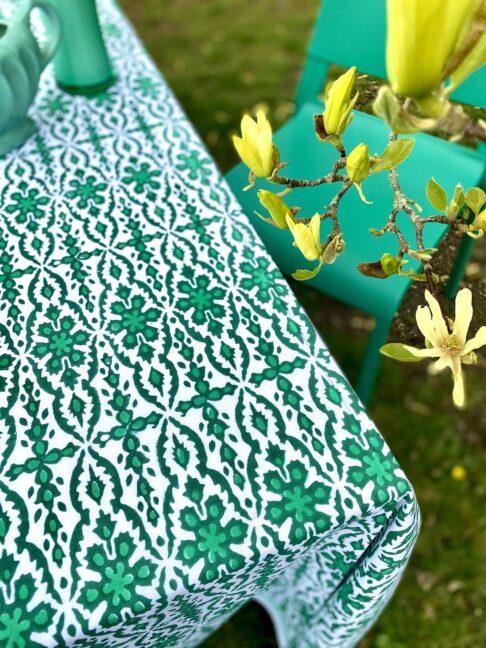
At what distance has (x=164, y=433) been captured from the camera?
618mm

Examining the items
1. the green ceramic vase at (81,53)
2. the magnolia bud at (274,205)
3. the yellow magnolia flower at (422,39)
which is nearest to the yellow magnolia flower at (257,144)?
the magnolia bud at (274,205)

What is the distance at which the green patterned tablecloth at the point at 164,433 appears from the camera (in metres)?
0.54

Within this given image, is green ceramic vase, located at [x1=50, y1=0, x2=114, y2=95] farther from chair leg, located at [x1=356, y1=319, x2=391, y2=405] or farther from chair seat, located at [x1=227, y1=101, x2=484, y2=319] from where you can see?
chair leg, located at [x1=356, y1=319, x2=391, y2=405]

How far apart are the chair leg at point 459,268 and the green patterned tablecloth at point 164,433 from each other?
0.16 metres

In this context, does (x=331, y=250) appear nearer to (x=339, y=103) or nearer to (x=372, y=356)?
(x=339, y=103)

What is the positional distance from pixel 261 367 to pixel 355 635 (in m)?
0.44

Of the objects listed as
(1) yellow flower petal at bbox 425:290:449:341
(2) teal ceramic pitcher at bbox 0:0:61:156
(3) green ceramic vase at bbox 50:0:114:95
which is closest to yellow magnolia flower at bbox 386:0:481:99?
(1) yellow flower petal at bbox 425:290:449:341

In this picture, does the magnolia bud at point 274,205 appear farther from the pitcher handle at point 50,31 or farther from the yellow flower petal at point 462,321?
the pitcher handle at point 50,31

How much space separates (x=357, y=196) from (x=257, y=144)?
270mm

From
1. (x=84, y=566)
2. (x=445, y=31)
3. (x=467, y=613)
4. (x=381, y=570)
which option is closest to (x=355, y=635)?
(x=381, y=570)

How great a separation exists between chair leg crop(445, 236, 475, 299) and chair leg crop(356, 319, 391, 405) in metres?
→ 0.29

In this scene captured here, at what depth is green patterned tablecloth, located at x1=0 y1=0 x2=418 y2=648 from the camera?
541mm

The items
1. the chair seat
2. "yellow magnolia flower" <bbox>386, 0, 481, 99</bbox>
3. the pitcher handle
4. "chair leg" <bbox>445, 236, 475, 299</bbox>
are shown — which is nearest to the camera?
"yellow magnolia flower" <bbox>386, 0, 481, 99</bbox>

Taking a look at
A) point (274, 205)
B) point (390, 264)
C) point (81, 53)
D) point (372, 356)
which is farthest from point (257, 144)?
point (372, 356)
